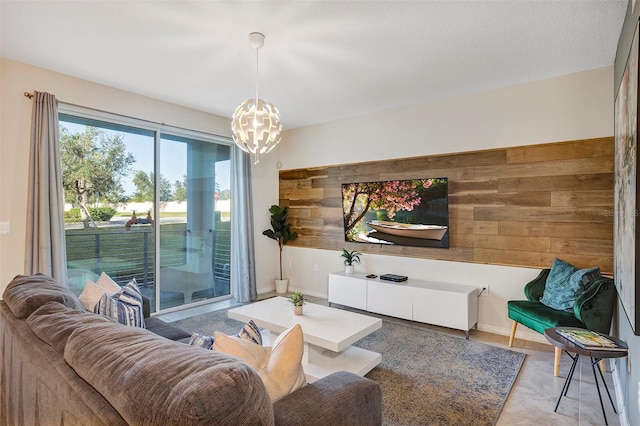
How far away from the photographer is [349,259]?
4.85m

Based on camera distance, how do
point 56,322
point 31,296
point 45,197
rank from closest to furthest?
point 56,322 → point 31,296 → point 45,197

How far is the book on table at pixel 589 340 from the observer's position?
208 cm

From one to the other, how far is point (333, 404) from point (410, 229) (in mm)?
3417

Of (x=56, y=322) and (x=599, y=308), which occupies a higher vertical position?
(x=56, y=322)

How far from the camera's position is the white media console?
12.1 feet

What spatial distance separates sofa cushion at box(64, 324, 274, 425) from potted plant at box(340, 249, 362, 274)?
3.82 meters

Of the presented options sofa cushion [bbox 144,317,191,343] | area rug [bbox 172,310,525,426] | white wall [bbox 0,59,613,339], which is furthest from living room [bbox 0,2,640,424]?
sofa cushion [bbox 144,317,191,343]

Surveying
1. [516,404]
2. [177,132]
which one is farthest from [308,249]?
[516,404]

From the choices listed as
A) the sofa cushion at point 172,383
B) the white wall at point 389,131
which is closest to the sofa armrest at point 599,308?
the white wall at point 389,131

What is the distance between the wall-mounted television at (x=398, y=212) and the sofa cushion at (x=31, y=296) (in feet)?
11.9

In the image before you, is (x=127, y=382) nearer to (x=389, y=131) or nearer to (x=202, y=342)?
(x=202, y=342)

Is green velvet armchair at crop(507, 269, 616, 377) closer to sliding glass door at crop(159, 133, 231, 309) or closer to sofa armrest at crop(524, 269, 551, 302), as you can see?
sofa armrest at crop(524, 269, 551, 302)

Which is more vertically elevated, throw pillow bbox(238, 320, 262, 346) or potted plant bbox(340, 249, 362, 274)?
throw pillow bbox(238, 320, 262, 346)

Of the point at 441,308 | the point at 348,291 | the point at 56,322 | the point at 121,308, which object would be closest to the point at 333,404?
the point at 56,322
